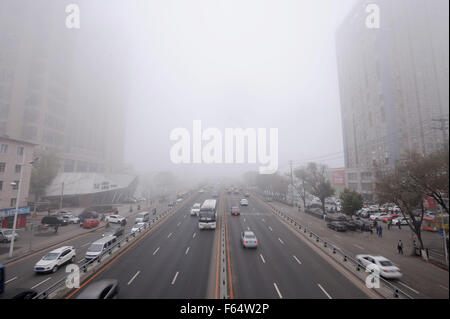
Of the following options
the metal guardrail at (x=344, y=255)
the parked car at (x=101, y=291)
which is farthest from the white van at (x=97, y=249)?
the metal guardrail at (x=344, y=255)

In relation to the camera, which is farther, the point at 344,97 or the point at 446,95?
the point at 344,97

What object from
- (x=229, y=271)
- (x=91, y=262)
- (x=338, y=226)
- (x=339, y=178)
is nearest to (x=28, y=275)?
(x=91, y=262)

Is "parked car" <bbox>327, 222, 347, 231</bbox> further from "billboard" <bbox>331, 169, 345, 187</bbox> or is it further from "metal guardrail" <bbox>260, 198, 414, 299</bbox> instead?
"billboard" <bbox>331, 169, 345, 187</bbox>

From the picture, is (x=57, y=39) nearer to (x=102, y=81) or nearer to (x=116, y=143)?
(x=102, y=81)

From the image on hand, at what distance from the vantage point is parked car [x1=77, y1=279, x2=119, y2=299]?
8.76m

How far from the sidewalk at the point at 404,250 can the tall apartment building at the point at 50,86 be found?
93331mm

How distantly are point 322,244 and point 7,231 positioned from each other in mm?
40968

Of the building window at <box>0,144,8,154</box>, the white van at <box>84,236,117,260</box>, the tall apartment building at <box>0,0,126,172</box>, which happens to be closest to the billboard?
the white van at <box>84,236,117,260</box>

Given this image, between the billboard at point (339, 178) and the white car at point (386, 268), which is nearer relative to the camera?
the white car at point (386, 268)

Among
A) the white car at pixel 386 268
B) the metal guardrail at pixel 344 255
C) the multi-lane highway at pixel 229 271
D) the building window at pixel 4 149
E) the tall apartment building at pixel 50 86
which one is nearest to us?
the metal guardrail at pixel 344 255

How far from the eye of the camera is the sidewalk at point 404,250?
8.27 metres

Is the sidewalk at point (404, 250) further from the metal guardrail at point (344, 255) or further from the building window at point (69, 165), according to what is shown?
the building window at point (69, 165)
